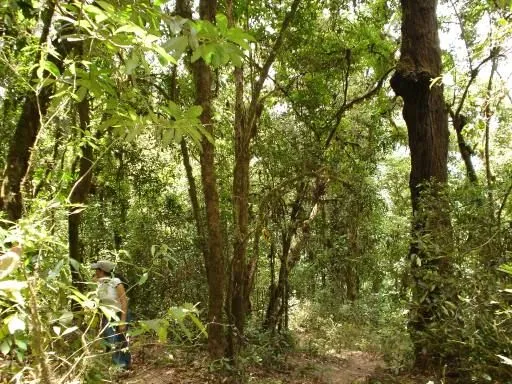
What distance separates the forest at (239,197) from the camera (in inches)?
65.9

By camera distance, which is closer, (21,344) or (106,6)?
(21,344)

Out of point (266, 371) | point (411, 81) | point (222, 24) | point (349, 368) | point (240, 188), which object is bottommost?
point (349, 368)

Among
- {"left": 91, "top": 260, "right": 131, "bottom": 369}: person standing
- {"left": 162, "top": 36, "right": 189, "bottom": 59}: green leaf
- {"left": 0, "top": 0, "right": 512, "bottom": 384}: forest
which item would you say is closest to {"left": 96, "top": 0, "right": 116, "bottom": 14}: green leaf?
{"left": 0, "top": 0, "right": 512, "bottom": 384}: forest

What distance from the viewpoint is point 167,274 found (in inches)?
368

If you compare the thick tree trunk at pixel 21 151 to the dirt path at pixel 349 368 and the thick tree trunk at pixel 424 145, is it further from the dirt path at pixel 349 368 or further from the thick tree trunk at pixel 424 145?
the dirt path at pixel 349 368

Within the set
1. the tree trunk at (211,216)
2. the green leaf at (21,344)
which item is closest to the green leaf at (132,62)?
the green leaf at (21,344)

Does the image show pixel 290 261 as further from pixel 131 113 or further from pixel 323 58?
pixel 131 113

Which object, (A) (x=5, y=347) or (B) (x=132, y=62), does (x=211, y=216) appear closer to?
(B) (x=132, y=62)

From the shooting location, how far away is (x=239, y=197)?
6.20 metres

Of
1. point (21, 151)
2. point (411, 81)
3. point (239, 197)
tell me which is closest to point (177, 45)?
point (21, 151)

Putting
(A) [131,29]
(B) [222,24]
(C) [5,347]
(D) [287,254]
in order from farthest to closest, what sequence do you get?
(D) [287,254], (B) [222,24], (A) [131,29], (C) [5,347]

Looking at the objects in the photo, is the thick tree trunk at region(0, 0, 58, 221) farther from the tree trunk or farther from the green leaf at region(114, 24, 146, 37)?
the tree trunk

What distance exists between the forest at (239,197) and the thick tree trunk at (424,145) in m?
0.03

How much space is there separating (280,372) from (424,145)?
3646mm
